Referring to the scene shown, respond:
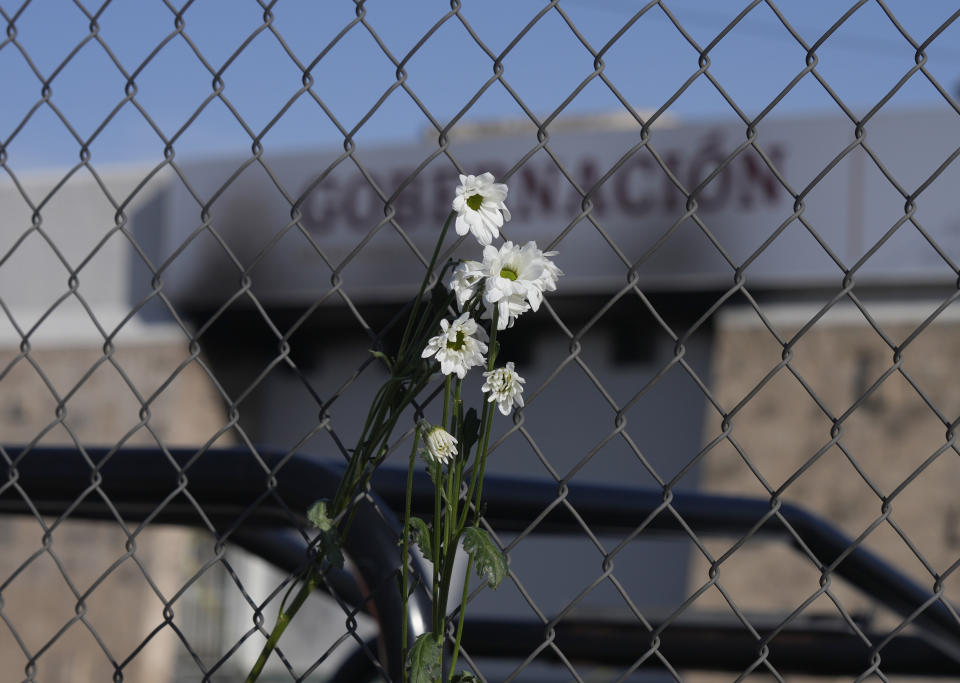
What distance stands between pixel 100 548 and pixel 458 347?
34.5 ft

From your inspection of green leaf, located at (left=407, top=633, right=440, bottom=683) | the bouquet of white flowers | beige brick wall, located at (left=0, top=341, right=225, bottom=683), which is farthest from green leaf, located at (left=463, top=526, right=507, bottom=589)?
beige brick wall, located at (left=0, top=341, right=225, bottom=683)

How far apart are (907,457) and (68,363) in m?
8.48

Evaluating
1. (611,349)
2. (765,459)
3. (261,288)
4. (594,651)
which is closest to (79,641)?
(261,288)

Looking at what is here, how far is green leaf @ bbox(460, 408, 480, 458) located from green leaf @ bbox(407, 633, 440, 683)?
0.66ft

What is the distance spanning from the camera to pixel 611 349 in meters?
10.2

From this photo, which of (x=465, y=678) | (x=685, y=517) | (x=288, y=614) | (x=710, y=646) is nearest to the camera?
(x=465, y=678)

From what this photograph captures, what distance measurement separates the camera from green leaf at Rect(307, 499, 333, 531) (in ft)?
4.11

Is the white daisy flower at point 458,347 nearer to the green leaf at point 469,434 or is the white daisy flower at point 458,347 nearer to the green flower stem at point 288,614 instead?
the green leaf at point 469,434

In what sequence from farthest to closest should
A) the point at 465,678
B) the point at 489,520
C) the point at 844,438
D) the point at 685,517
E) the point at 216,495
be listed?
1. the point at 844,438
2. the point at 685,517
3. the point at 489,520
4. the point at 216,495
5. the point at 465,678

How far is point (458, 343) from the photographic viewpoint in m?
1.11

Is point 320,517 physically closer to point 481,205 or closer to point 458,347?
point 458,347

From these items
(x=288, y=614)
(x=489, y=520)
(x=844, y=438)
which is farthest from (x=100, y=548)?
(x=288, y=614)

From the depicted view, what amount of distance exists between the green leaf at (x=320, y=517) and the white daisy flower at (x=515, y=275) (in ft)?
1.13

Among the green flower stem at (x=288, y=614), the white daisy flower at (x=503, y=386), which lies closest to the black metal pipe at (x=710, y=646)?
the green flower stem at (x=288, y=614)
